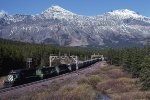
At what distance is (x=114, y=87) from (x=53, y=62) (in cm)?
9533

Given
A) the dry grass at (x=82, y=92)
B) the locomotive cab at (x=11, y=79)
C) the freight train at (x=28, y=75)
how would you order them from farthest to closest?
1. the freight train at (x=28, y=75)
2. the locomotive cab at (x=11, y=79)
3. the dry grass at (x=82, y=92)

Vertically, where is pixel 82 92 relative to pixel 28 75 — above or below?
below

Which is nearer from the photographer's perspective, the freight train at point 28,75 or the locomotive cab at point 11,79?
the locomotive cab at point 11,79

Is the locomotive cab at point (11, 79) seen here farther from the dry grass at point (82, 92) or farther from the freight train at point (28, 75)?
the dry grass at point (82, 92)

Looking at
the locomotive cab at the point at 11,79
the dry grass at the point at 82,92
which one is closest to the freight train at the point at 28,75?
the locomotive cab at the point at 11,79

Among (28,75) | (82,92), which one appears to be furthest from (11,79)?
(82,92)

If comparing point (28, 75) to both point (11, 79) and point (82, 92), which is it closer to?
point (11, 79)

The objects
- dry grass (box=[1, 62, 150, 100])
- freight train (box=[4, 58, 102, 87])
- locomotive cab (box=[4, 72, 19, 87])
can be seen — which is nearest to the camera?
dry grass (box=[1, 62, 150, 100])

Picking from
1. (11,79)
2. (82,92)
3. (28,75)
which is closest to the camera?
(82,92)

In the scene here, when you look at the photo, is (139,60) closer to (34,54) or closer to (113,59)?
(34,54)

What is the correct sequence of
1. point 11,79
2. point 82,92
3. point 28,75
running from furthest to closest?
point 28,75 → point 11,79 → point 82,92

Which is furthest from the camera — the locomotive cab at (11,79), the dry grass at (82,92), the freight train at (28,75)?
the freight train at (28,75)

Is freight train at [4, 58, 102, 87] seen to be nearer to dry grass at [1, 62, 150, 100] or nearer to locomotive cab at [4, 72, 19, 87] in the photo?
locomotive cab at [4, 72, 19, 87]

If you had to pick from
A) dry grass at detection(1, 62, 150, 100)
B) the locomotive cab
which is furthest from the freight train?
dry grass at detection(1, 62, 150, 100)
